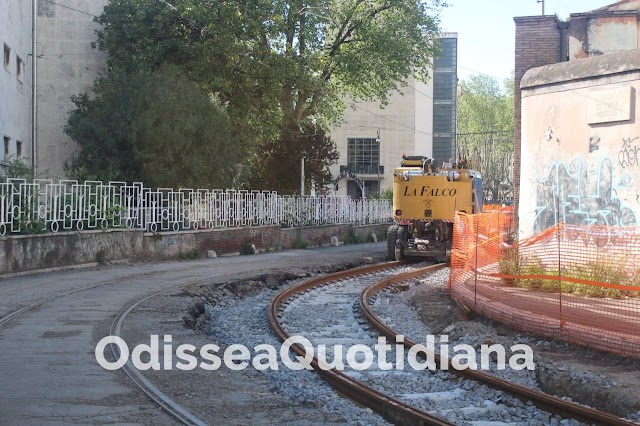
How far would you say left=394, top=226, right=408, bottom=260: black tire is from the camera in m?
26.7

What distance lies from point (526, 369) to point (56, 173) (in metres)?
26.0

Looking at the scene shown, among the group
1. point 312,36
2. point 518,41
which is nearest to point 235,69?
point 312,36

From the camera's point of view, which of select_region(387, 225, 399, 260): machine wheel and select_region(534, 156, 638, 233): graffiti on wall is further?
select_region(387, 225, 399, 260): machine wheel

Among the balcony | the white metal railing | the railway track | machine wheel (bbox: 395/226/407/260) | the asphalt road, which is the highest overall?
the balcony

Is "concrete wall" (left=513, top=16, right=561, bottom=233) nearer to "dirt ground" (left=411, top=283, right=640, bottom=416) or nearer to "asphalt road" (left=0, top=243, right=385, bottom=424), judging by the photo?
"dirt ground" (left=411, top=283, right=640, bottom=416)

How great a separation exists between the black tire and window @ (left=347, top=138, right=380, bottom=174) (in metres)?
44.5

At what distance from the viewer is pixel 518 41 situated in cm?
1962

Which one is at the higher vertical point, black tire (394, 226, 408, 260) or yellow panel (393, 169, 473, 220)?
yellow panel (393, 169, 473, 220)

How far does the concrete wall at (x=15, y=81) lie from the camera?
25469mm

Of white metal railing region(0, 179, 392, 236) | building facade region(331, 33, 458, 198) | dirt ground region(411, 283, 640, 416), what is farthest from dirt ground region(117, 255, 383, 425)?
building facade region(331, 33, 458, 198)

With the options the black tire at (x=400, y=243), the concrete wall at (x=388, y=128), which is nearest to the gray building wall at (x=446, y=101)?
the concrete wall at (x=388, y=128)

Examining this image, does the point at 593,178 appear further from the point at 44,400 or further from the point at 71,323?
the point at 44,400

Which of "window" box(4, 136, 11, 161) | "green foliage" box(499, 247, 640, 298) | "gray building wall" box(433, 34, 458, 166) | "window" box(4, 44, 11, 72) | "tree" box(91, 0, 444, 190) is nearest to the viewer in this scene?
"green foliage" box(499, 247, 640, 298)

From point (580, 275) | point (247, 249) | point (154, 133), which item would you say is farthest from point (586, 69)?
point (247, 249)
